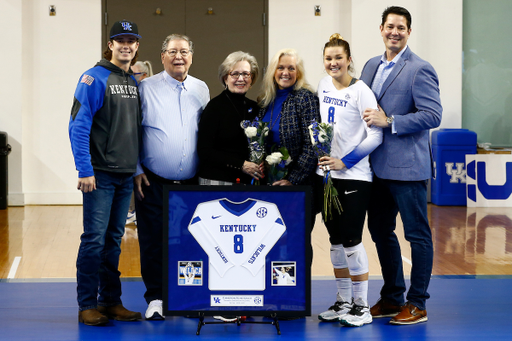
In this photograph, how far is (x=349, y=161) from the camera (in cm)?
301

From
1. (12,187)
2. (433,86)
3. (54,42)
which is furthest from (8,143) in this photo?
(433,86)

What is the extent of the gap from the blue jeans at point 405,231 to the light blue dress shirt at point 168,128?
3.55ft

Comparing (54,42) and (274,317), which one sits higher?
(54,42)

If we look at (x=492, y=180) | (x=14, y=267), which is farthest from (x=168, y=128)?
(x=492, y=180)

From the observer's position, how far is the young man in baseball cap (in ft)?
9.70

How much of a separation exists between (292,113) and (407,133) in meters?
0.63

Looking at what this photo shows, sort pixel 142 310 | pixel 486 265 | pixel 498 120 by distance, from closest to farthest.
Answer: pixel 142 310 < pixel 486 265 < pixel 498 120

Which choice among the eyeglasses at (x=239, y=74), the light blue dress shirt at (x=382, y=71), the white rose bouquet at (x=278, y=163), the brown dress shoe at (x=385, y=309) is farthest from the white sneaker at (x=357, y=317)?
the eyeglasses at (x=239, y=74)

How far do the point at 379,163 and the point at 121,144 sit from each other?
140 cm

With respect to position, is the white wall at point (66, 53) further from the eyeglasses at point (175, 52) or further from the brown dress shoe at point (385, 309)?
the brown dress shoe at point (385, 309)

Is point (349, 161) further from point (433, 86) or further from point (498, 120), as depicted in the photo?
point (498, 120)

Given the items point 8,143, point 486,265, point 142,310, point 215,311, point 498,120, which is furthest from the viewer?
point 498,120

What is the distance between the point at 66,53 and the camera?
824 cm

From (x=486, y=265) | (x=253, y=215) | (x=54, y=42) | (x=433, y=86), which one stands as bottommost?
(x=486, y=265)
